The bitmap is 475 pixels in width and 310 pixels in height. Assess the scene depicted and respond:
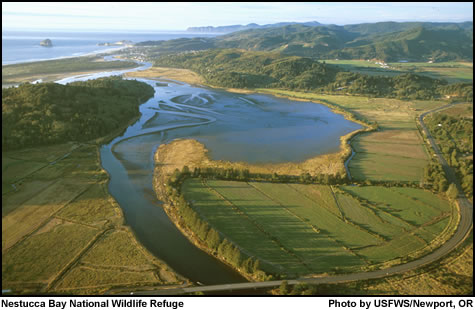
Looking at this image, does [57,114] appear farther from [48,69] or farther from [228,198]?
[48,69]

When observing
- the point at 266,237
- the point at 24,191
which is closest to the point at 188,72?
the point at 24,191

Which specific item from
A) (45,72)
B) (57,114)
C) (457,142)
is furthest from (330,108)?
(45,72)

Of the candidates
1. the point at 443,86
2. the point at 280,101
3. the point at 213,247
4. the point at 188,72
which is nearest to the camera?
the point at 213,247

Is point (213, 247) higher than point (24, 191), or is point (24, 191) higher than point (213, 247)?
point (24, 191)

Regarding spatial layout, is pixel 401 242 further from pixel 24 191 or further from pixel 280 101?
pixel 280 101

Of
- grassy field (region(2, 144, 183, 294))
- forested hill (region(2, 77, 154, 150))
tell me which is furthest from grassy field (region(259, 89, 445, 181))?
forested hill (region(2, 77, 154, 150))

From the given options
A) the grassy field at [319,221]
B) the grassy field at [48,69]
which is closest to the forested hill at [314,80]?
the grassy field at [48,69]
